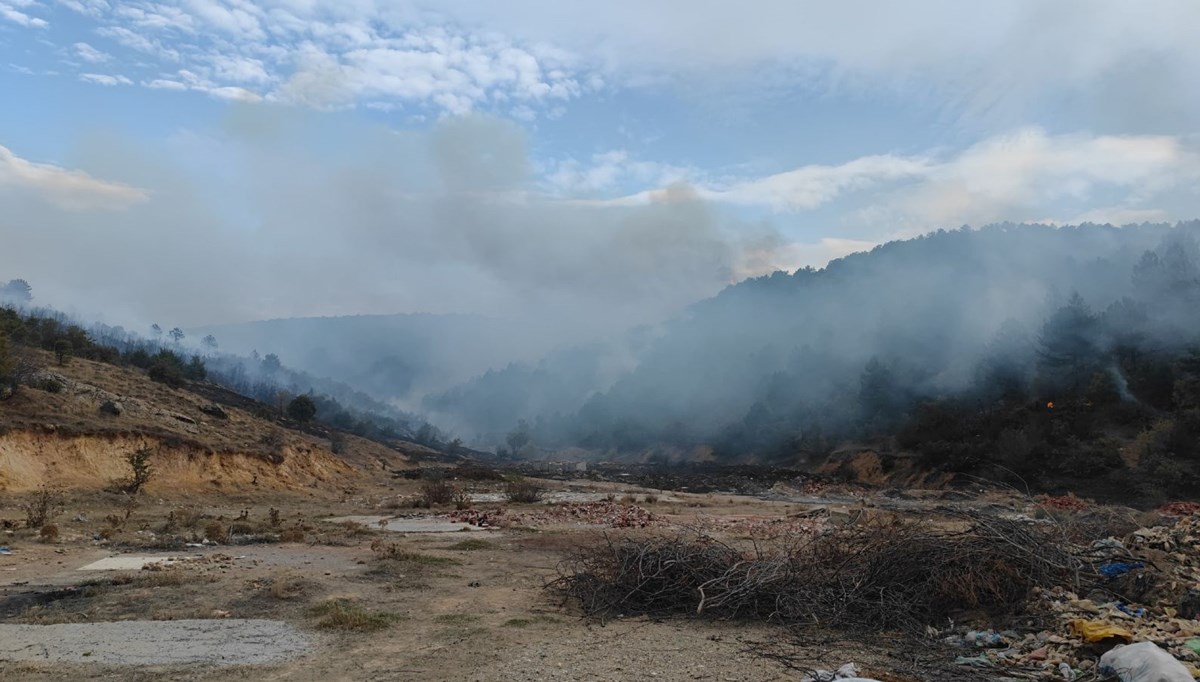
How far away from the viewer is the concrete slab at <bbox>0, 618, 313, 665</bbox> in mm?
6727

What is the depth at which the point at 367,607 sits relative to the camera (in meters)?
9.27

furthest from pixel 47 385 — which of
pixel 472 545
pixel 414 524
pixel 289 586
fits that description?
pixel 289 586

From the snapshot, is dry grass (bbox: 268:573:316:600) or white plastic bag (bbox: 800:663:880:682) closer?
white plastic bag (bbox: 800:663:880:682)

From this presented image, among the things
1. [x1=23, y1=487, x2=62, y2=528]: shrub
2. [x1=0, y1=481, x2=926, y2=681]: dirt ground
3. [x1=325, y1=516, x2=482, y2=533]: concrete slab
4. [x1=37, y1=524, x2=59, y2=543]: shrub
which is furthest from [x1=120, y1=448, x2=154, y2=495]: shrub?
[x1=37, y1=524, x2=59, y2=543]: shrub

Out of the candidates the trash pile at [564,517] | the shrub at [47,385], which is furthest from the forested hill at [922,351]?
the shrub at [47,385]

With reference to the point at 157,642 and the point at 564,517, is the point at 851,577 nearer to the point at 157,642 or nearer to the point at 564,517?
the point at 157,642

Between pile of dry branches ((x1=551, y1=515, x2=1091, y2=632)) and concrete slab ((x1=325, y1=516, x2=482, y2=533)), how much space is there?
1035cm

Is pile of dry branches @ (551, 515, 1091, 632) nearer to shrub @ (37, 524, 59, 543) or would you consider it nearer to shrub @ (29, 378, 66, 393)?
shrub @ (37, 524, 59, 543)

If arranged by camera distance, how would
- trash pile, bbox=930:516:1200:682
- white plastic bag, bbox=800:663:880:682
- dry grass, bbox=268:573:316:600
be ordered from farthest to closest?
1. dry grass, bbox=268:573:316:600
2. white plastic bag, bbox=800:663:880:682
3. trash pile, bbox=930:516:1200:682

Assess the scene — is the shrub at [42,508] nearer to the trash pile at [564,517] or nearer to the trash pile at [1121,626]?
the trash pile at [564,517]

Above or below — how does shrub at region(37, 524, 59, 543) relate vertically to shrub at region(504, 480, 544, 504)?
above

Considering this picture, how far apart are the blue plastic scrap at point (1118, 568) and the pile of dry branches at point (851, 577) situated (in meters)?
0.22

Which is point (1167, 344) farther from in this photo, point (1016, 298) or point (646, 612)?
point (646, 612)

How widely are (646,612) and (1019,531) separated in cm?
499
